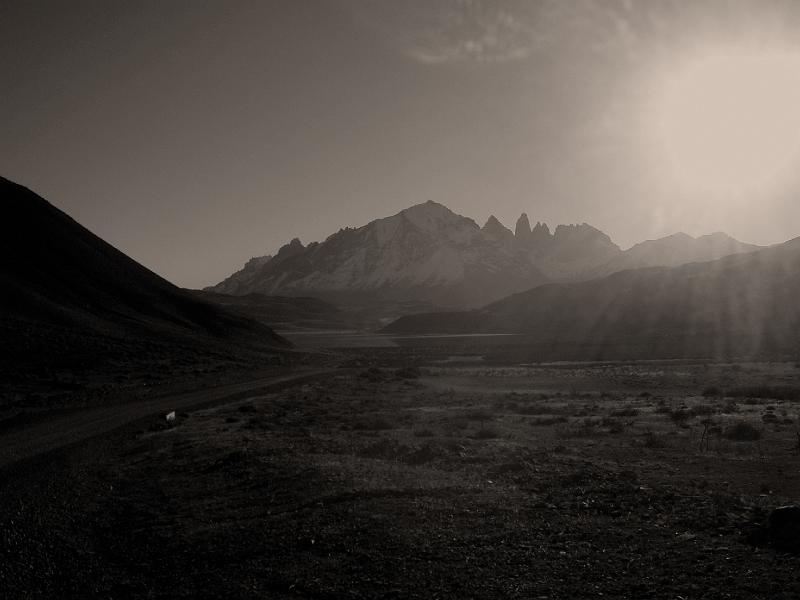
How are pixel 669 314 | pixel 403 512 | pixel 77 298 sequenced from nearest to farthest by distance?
1. pixel 403 512
2. pixel 77 298
3. pixel 669 314

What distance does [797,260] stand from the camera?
12638 centimetres

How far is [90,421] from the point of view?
88.9 ft

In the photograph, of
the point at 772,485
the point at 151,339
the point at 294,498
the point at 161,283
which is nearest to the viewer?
the point at 294,498

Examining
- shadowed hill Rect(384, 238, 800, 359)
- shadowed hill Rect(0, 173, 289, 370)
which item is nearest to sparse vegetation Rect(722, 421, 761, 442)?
shadowed hill Rect(0, 173, 289, 370)

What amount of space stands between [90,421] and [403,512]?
2058 cm

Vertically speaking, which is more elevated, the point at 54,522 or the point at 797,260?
the point at 797,260

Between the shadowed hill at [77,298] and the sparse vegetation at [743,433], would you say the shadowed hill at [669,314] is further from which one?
the sparse vegetation at [743,433]

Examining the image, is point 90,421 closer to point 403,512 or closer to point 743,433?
point 403,512

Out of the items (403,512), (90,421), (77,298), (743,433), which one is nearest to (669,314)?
(743,433)

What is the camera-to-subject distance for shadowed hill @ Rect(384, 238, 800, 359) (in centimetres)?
9075

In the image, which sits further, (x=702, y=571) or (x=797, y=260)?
(x=797, y=260)

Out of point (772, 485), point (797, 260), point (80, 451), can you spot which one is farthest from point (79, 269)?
point (797, 260)

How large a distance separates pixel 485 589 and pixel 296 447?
12137 millimetres

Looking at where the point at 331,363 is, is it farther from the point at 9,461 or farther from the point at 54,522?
the point at 54,522
